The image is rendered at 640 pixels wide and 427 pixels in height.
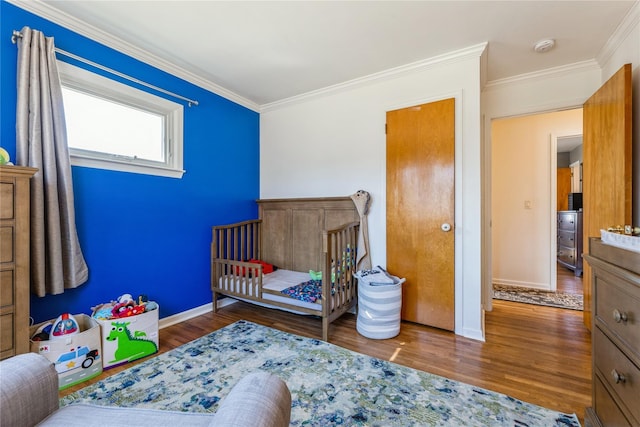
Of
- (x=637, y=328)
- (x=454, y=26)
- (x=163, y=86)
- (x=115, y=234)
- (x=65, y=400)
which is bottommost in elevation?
(x=65, y=400)

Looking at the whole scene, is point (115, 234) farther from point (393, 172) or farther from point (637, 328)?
point (637, 328)

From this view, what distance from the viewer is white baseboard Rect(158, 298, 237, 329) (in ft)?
8.00

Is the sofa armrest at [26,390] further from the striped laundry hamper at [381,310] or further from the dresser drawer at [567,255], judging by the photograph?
the dresser drawer at [567,255]

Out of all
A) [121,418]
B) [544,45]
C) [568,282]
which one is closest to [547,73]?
[544,45]

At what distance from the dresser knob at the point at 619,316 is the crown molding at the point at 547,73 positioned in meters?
2.43

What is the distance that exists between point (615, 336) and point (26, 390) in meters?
1.89

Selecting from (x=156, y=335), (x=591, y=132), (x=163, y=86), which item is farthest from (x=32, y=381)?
(x=591, y=132)

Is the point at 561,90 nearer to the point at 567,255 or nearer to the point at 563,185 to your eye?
the point at 567,255

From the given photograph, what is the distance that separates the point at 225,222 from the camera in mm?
3031

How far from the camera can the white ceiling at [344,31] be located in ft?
5.80

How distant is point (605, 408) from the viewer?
1083 millimetres

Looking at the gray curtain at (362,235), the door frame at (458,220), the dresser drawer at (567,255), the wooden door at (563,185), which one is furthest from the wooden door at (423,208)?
the wooden door at (563,185)

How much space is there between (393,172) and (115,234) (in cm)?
234

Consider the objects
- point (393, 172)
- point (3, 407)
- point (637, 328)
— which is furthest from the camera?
point (393, 172)
